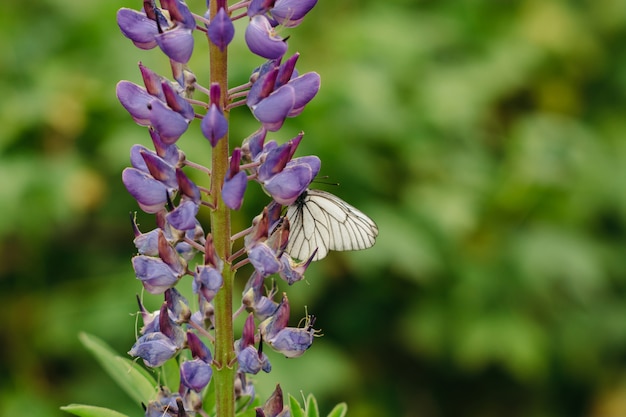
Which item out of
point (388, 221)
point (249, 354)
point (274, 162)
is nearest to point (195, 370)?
point (249, 354)

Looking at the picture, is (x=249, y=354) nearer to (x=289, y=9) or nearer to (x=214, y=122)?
(x=214, y=122)

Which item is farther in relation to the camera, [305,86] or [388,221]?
[388,221]

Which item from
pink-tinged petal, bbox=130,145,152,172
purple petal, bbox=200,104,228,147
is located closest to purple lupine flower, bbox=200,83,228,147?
purple petal, bbox=200,104,228,147

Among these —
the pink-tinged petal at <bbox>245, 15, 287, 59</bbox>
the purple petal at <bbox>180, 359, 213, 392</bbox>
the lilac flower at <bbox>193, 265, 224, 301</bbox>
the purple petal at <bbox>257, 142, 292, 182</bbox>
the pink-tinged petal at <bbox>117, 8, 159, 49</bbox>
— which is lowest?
the purple petal at <bbox>180, 359, 213, 392</bbox>

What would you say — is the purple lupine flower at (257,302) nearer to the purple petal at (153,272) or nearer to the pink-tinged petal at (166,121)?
the purple petal at (153,272)

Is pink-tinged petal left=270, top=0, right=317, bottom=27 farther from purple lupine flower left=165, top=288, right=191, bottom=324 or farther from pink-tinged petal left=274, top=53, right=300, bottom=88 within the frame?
purple lupine flower left=165, top=288, right=191, bottom=324

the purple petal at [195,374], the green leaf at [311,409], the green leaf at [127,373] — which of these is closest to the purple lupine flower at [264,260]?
the purple petal at [195,374]
